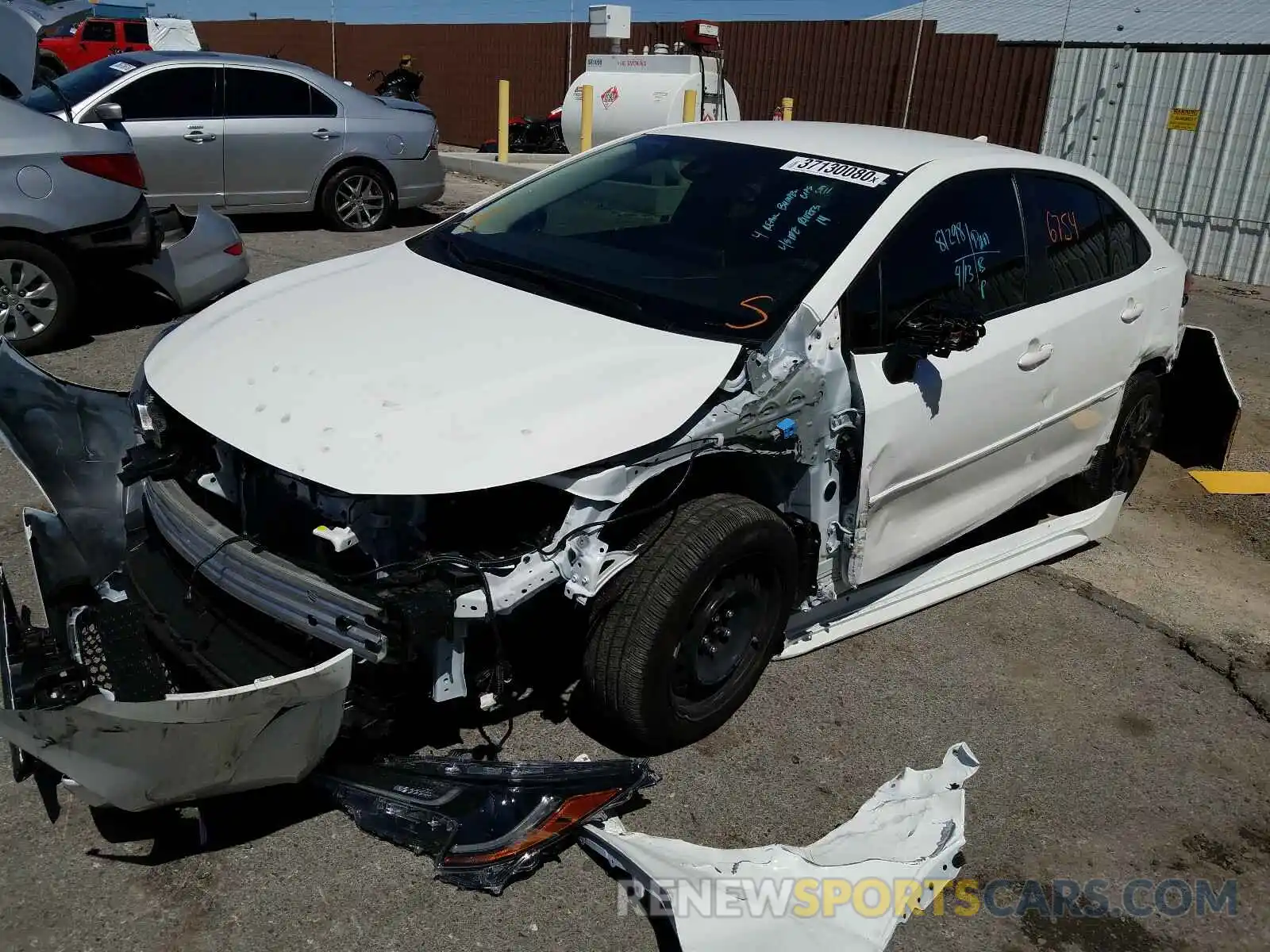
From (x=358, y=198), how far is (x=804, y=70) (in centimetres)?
787

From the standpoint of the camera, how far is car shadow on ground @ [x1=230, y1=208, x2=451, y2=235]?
407 inches

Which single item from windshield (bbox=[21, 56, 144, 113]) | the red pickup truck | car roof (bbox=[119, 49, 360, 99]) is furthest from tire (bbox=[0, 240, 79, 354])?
the red pickup truck

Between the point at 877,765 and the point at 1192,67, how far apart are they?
Answer: 10.6 meters

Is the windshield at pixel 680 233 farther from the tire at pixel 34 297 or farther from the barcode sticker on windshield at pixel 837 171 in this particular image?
the tire at pixel 34 297

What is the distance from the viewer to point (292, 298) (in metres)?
3.49

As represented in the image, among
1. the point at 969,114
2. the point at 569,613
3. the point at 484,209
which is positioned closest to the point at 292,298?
the point at 484,209

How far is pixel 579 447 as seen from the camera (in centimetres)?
273

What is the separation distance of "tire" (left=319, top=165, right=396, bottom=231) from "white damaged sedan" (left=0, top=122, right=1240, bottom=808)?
20.8 ft

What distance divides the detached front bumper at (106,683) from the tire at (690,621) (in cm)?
77

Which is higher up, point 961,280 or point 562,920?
point 961,280

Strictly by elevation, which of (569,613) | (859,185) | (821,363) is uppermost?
(859,185)

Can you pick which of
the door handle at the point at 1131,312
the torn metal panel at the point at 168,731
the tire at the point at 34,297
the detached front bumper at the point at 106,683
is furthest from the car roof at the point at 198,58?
the torn metal panel at the point at 168,731

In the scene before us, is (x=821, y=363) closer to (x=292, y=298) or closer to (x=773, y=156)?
(x=773, y=156)

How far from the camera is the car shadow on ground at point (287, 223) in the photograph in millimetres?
10328
